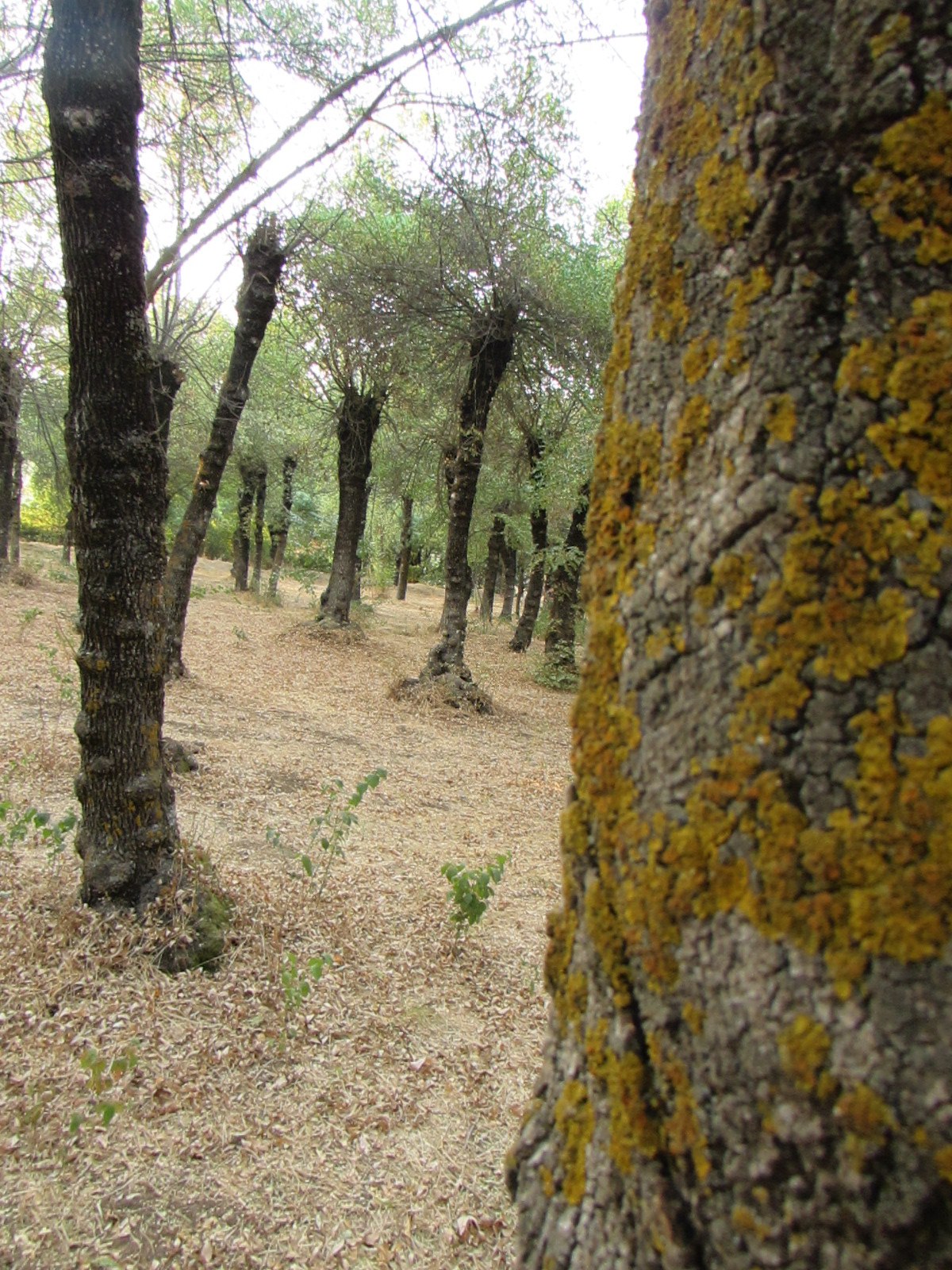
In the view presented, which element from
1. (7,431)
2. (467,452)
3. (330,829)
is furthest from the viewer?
(7,431)

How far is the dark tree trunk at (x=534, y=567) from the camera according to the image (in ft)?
52.4

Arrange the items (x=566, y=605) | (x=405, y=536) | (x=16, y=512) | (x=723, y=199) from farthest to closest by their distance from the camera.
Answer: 1. (x=405, y=536)
2. (x=16, y=512)
3. (x=566, y=605)
4. (x=723, y=199)

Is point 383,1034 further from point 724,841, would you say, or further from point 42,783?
point 42,783

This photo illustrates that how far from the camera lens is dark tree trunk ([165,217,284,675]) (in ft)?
26.1

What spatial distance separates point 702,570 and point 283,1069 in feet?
8.47

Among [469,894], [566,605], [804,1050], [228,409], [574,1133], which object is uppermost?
[228,409]

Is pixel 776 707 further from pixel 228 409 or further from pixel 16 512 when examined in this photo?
pixel 16 512

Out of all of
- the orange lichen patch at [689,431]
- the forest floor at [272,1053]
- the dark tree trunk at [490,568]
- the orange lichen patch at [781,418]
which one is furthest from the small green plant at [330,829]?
the dark tree trunk at [490,568]

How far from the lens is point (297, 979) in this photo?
10.5ft

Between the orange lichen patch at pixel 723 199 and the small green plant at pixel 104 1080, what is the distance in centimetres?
259

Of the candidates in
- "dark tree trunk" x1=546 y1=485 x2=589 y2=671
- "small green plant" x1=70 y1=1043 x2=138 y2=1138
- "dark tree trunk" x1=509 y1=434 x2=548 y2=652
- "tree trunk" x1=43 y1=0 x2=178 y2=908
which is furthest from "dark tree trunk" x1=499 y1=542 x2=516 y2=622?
"small green plant" x1=70 y1=1043 x2=138 y2=1138

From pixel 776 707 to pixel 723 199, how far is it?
0.72 m

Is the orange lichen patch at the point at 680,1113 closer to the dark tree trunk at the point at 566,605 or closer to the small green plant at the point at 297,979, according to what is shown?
the small green plant at the point at 297,979

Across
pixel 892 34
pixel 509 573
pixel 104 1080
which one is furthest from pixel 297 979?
pixel 509 573
